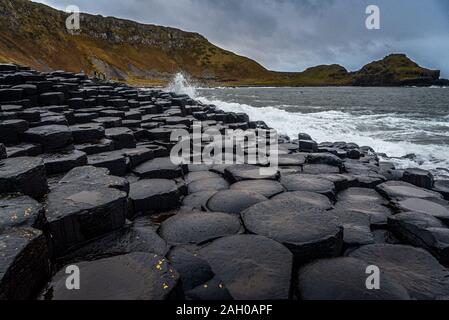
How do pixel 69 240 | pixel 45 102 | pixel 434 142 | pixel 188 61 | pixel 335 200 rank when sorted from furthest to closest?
pixel 188 61 < pixel 434 142 < pixel 45 102 < pixel 335 200 < pixel 69 240

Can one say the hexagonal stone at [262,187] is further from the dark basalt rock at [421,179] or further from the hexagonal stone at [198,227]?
the dark basalt rock at [421,179]

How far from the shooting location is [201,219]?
2.85m

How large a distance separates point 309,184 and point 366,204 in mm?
683

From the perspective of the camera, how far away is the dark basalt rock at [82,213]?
216 centimetres

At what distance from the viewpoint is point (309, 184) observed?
3.85 m

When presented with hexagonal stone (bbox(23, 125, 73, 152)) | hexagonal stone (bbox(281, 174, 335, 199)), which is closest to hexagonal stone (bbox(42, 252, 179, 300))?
hexagonal stone (bbox(281, 174, 335, 199))

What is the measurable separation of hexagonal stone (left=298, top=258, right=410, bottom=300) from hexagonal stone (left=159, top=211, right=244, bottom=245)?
73 centimetres

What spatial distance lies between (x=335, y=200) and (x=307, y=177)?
53 cm

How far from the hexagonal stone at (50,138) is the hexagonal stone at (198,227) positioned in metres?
2.24

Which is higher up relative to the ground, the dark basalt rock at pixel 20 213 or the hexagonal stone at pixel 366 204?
the dark basalt rock at pixel 20 213

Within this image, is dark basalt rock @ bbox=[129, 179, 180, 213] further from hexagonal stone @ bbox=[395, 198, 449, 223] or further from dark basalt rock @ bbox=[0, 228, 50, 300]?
hexagonal stone @ bbox=[395, 198, 449, 223]

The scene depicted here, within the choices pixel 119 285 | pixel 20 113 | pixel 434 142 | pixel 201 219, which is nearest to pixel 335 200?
pixel 201 219

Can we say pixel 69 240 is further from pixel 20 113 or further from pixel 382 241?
pixel 20 113

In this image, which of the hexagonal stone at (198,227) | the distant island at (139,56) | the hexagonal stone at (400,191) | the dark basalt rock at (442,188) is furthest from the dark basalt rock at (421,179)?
the distant island at (139,56)
